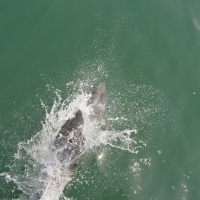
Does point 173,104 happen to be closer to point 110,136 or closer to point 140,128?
point 140,128

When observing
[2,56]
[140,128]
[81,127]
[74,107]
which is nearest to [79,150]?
[81,127]

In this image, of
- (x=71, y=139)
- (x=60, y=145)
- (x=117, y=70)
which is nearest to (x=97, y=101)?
(x=117, y=70)

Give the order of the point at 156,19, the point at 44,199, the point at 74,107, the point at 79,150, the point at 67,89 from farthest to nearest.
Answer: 1. the point at 156,19
2. the point at 67,89
3. the point at 74,107
4. the point at 79,150
5. the point at 44,199

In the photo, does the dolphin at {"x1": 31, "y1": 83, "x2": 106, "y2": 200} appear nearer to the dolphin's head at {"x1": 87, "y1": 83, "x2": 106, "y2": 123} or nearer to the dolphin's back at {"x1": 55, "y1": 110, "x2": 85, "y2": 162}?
the dolphin's back at {"x1": 55, "y1": 110, "x2": 85, "y2": 162}

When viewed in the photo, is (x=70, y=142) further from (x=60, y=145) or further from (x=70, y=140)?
(x=60, y=145)

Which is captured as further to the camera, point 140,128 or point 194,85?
point 194,85

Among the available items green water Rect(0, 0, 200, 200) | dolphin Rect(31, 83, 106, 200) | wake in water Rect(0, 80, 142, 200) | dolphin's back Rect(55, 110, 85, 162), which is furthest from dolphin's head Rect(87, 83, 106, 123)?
dolphin's back Rect(55, 110, 85, 162)
